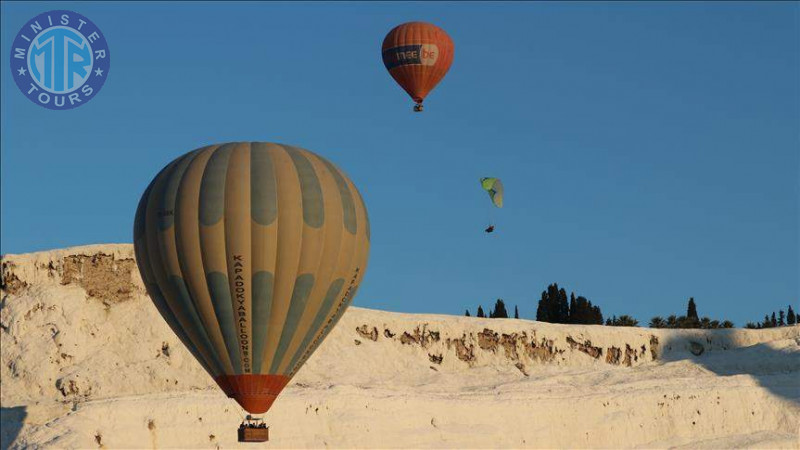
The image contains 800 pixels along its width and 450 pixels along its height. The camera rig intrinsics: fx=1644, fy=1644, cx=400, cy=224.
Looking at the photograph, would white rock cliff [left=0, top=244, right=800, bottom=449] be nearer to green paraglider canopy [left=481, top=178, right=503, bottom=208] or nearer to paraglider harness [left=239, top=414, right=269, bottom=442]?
green paraglider canopy [left=481, top=178, right=503, bottom=208]

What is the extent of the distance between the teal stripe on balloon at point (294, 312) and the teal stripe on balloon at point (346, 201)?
246 centimetres

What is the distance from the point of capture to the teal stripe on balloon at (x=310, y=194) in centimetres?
5841

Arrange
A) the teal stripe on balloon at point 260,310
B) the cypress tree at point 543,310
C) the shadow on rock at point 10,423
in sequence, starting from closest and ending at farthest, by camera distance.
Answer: the teal stripe on balloon at point 260,310
the shadow on rock at point 10,423
the cypress tree at point 543,310

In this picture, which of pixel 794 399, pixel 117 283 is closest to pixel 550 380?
pixel 794 399

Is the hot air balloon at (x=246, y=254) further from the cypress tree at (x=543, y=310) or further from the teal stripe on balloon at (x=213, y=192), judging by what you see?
the cypress tree at (x=543, y=310)

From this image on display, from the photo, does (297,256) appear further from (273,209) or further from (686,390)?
(686,390)

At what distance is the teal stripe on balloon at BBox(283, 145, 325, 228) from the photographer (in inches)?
2299

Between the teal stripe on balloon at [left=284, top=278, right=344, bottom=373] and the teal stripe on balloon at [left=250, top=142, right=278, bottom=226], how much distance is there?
3.69 m

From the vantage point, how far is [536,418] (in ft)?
287

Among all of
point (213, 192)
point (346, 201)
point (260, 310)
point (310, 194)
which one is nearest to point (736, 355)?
point (346, 201)

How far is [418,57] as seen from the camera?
76.9 m

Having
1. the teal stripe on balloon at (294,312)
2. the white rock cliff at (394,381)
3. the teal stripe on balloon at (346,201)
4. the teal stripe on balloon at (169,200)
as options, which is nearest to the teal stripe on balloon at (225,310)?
the teal stripe on balloon at (294,312)

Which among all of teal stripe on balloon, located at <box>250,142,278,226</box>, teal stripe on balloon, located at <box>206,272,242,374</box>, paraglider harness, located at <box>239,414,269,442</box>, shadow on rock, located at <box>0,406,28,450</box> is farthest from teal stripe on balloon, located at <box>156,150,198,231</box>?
shadow on rock, located at <box>0,406,28,450</box>

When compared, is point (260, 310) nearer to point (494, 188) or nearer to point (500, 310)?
point (494, 188)
